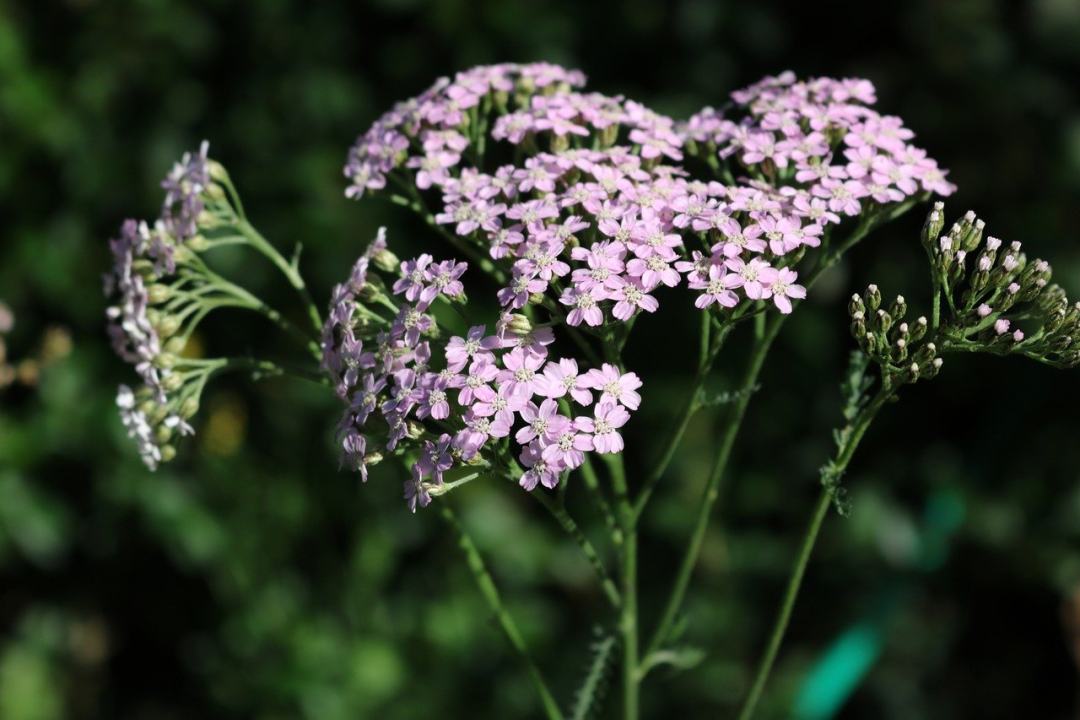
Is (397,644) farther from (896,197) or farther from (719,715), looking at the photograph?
(896,197)

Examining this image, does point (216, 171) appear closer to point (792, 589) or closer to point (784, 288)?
point (784, 288)

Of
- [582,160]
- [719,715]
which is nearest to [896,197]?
[582,160]

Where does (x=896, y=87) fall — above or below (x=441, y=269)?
above

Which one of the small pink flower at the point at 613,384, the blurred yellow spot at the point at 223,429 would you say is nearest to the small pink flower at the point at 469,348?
the small pink flower at the point at 613,384

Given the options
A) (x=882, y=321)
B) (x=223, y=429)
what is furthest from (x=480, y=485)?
(x=882, y=321)

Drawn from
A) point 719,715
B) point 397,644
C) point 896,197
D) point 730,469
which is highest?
point 896,197

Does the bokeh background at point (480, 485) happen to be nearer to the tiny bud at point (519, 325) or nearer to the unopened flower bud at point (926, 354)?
the unopened flower bud at point (926, 354)
